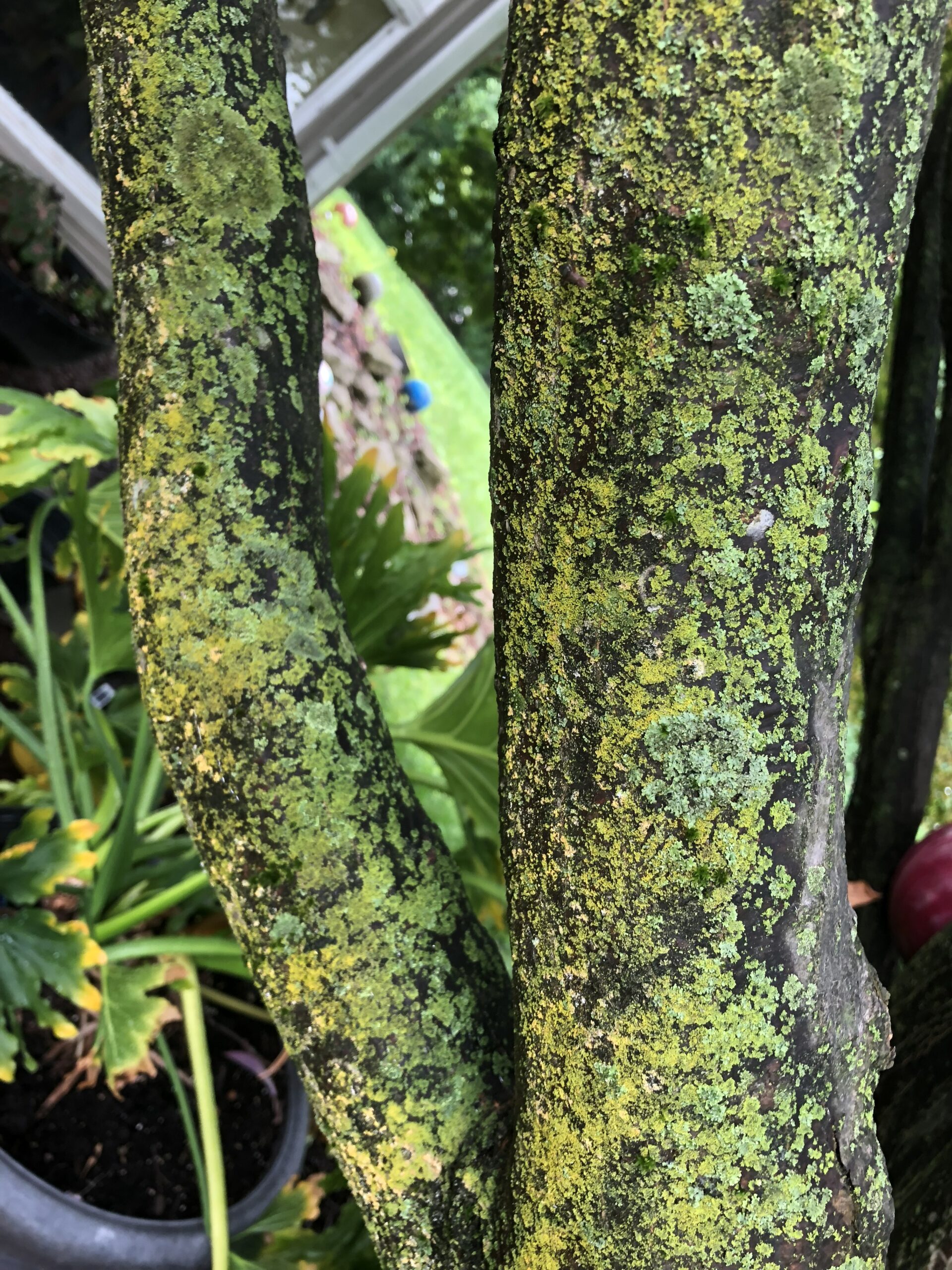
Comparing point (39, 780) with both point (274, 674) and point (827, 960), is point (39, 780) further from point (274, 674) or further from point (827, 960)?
point (827, 960)

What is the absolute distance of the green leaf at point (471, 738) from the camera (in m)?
0.91

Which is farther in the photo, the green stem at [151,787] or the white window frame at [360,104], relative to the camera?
the white window frame at [360,104]

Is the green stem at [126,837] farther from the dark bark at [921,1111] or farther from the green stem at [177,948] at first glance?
the dark bark at [921,1111]

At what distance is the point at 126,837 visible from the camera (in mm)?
888

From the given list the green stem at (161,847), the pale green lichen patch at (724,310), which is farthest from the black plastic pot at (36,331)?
the pale green lichen patch at (724,310)

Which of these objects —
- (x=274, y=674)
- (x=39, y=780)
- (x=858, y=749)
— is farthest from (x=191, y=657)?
(x=39, y=780)

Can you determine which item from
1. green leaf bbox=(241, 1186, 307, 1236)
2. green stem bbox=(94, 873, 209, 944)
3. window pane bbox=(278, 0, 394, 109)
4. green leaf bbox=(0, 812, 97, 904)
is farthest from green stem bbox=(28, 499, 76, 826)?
window pane bbox=(278, 0, 394, 109)

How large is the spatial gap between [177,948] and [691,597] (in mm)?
728

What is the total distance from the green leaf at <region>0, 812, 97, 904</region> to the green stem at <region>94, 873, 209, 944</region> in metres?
0.20

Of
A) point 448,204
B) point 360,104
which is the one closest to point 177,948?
point 360,104

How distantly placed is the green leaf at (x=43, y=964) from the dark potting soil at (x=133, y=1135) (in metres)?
0.25

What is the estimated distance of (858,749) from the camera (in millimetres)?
811

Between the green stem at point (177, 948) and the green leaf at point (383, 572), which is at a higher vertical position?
the green leaf at point (383, 572)

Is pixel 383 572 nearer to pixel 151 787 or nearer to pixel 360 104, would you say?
pixel 151 787
